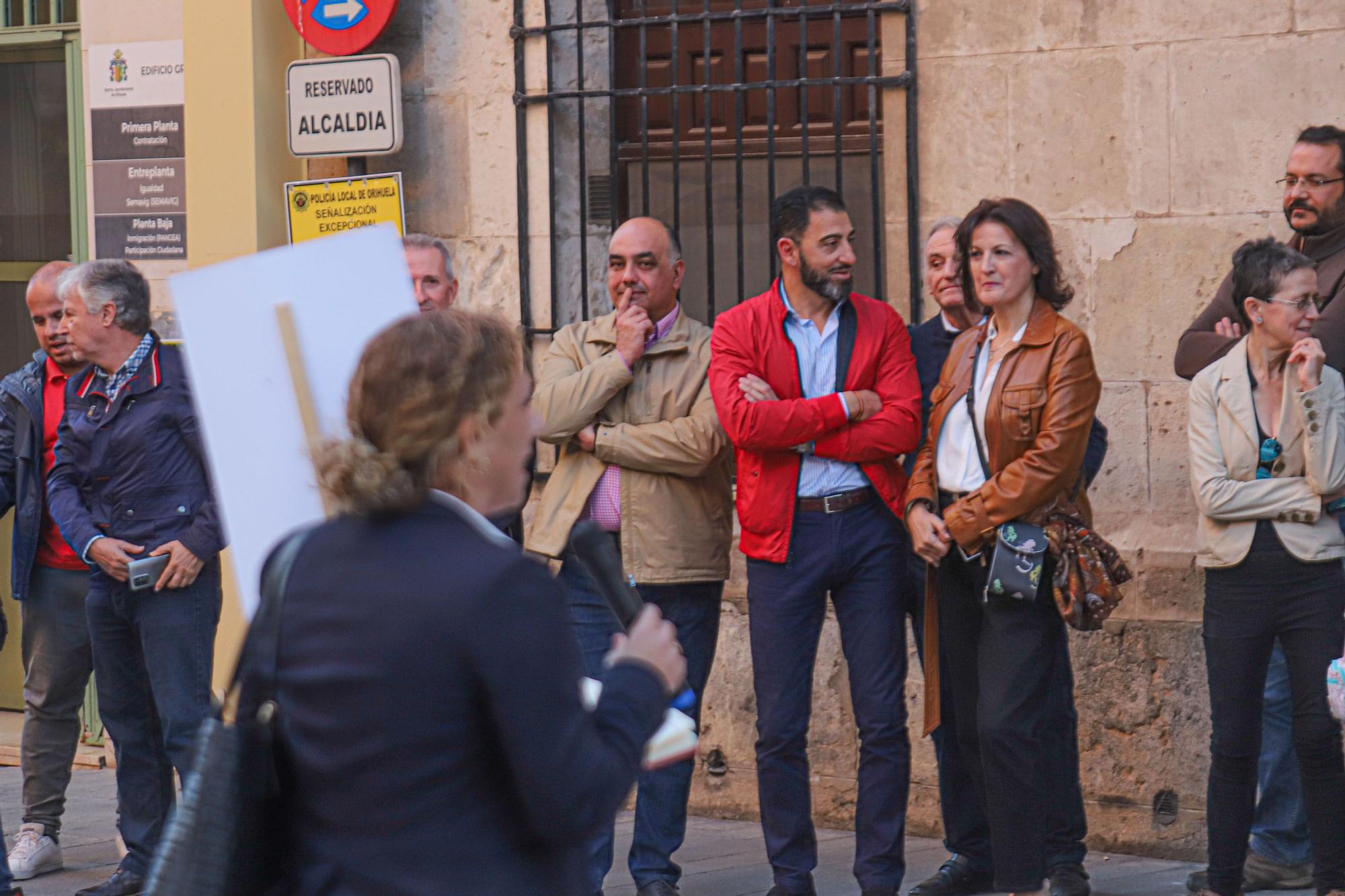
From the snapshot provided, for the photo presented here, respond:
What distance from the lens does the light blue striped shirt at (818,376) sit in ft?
17.6

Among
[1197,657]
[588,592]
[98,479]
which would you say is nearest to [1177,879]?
[1197,657]

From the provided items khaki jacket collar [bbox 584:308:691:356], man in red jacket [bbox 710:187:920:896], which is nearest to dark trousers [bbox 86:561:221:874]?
khaki jacket collar [bbox 584:308:691:356]

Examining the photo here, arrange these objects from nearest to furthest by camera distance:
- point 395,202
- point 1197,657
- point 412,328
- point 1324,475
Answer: point 412,328 < point 1324,475 < point 1197,657 < point 395,202

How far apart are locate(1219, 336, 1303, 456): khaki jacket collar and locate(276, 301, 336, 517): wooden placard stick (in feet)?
10.3

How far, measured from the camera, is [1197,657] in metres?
5.87

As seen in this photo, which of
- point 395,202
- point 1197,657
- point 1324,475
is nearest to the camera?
point 1324,475

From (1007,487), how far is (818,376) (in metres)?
0.84

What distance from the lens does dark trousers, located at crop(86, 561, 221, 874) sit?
557 centimetres

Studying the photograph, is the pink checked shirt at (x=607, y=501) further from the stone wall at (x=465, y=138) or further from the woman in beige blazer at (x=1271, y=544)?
the woman in beige blazer at (x=1271, y=544)

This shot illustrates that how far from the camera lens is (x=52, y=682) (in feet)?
20.5

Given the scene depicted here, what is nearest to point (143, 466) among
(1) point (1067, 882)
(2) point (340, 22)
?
(2) point (340, 22)

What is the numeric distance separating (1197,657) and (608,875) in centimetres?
215

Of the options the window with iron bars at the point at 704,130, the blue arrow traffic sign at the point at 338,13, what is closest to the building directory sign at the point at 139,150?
the blue arrow traffic sign at the point at 338,13

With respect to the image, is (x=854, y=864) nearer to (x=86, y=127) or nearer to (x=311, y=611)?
(x=311, y=611)
